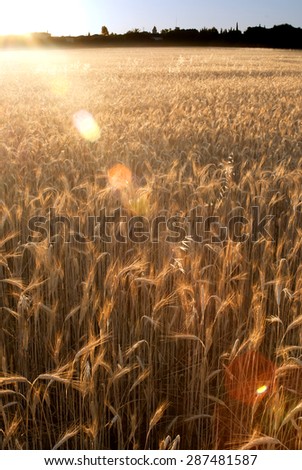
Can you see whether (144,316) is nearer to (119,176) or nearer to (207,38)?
(119,176)

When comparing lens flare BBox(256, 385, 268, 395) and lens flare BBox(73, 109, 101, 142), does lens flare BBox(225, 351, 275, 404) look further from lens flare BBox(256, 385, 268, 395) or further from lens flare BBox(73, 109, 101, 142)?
lens flare BBox(73, 109, 101, 142)

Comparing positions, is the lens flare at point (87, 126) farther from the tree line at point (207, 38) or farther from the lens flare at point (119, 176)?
the tree line at point (207, 38)

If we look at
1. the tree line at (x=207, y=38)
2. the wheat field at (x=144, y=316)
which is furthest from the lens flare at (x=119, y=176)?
the tree line at (x=207, y=38)

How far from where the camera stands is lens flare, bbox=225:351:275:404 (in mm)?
1995

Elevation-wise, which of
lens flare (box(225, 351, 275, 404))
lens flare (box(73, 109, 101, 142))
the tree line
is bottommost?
lens flare (box(225, 351, 275, 404))

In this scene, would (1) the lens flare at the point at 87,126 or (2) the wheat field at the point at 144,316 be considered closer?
(2) the wheat field at the point at 144,316

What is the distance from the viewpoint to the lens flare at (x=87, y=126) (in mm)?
6457

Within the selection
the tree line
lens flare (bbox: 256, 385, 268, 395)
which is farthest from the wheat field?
the tree line

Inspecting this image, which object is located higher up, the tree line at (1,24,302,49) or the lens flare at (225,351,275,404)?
the tree line at (1,24,302,49)

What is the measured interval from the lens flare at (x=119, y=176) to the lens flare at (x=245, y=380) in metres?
1.90

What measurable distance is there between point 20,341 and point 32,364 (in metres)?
0.18

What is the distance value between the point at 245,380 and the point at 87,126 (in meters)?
5.90

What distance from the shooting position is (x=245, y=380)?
197 cm

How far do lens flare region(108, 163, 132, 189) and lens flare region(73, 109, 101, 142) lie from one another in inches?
53.2
